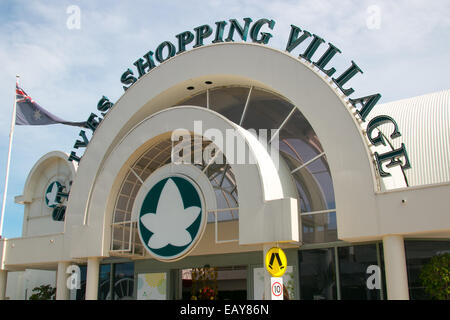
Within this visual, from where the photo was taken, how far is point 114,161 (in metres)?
21.5

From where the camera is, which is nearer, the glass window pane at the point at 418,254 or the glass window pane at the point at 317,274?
the glass window pane at the point at 418,254

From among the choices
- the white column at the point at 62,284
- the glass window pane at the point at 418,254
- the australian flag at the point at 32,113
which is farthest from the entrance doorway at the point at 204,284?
the australian flag at the point at 32,113

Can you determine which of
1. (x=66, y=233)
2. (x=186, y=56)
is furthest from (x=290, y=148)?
(x=66, y=233)

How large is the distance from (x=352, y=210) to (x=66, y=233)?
14616 millimetres

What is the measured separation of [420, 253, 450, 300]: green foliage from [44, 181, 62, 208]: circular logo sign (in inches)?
923

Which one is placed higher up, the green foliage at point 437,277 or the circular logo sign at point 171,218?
the circular logo sign at point 171,218

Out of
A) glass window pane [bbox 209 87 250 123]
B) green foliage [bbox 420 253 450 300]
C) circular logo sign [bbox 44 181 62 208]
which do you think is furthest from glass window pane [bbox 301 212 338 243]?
circular logo sign [bbox 44 181 62 208]

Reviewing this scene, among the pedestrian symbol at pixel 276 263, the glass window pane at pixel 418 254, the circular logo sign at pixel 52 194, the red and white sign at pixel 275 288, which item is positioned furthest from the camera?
the circular logo sign at pixel 52 194

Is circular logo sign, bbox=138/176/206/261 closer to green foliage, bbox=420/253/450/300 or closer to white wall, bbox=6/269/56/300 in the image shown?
green foliage, bbox=420/253/450/300

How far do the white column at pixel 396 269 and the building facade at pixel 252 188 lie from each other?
0.15 feet

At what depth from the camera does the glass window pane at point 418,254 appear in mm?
16750

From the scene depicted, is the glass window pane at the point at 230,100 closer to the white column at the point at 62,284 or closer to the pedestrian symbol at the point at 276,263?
the pedestrian symbol at the point at 276,263
